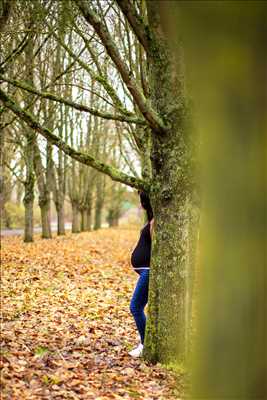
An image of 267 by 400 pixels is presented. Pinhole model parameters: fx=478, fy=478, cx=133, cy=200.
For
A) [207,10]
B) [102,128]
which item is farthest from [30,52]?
[102,128]

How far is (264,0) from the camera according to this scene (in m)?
2.64

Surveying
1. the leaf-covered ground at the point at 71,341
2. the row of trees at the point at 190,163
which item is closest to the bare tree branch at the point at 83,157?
the row of trees at the point at 190,163

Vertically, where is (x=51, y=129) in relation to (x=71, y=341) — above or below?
above

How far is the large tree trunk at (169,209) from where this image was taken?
197 inches

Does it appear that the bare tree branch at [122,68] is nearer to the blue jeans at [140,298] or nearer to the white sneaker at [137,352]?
the blue jeans at [140,298]

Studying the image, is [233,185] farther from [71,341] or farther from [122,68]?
[71,341]

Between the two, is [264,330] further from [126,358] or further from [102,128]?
[102,128]

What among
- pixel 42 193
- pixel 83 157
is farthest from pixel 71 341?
pixel 42 193

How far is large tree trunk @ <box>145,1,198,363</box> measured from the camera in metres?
5.02

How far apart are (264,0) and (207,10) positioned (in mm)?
314

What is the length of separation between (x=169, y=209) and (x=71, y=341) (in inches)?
87.7

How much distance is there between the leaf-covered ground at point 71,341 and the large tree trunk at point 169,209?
42 centimetres

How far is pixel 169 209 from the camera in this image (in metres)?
5.19

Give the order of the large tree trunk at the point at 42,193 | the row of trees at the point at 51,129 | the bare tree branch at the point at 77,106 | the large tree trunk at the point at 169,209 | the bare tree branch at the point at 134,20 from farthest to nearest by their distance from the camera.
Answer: the large tree trunk at the point at 42,193 → the row of trees at the point at 51,129 → the bare tree branch at the point at 77,106 → the large tree trunk at the point at 169,209 → the bare tree branch at the point at 134,20
